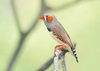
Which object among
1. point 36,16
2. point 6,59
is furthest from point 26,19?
point 6,59

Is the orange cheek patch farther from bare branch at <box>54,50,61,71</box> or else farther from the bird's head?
bare branch at <box>54,50,61,71</box>

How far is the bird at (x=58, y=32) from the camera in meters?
2.35

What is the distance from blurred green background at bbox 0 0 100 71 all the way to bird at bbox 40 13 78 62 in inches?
2.8

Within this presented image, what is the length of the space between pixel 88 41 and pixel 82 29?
8 cm

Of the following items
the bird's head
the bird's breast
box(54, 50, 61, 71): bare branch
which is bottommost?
box(54, 50, 61, 71): bare branch

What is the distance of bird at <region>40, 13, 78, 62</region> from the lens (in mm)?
2354

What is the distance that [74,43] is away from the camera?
2.45 metres

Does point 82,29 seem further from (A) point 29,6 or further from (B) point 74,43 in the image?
(A) point 29,6

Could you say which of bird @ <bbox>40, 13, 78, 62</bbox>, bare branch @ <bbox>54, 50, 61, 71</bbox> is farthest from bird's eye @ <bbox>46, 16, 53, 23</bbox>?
bare branch @ <bbox>54, 50, 61, 71</bbox>

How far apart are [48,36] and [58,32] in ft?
0.39

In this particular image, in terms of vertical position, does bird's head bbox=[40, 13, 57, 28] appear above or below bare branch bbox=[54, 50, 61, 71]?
above

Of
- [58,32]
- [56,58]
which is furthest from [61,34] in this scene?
[56,58]

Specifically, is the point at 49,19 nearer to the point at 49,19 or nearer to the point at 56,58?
the point at 49,19

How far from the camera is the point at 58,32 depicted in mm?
2354
